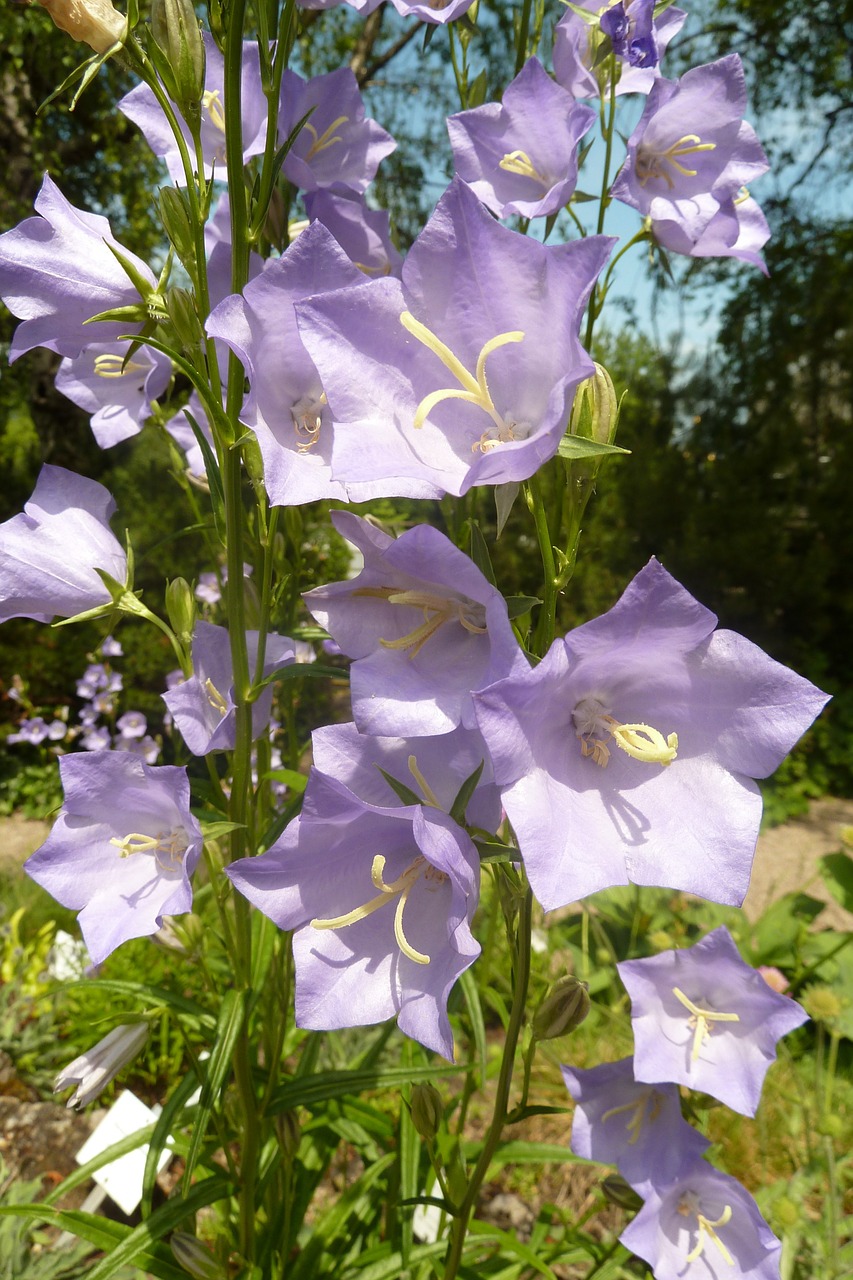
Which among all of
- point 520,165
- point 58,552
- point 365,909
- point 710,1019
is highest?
point 520,165

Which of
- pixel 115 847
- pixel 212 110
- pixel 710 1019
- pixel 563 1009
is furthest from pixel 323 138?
pixel 710 1019

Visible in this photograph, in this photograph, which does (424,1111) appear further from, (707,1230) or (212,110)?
(212,110)

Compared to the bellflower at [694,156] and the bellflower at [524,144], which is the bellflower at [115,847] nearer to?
the bellflower at [524,144]

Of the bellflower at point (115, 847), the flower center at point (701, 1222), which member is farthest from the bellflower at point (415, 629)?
the flower center at point (701, 1222)

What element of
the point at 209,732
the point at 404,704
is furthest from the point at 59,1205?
the point at 404,704

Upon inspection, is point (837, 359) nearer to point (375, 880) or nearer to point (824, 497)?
point (824, 497)

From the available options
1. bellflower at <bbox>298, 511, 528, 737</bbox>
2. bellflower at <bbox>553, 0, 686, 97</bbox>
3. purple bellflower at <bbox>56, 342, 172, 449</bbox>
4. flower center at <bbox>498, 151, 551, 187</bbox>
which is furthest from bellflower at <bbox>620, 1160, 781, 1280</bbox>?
bellflower at <bbox>553, 0, 686, 97</bbox>
